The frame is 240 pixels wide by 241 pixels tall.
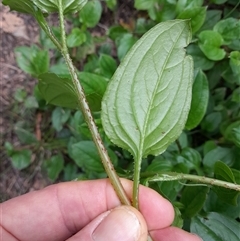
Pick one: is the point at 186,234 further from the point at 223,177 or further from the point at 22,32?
the point at 22,32

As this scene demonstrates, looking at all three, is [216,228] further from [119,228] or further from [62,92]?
[62,92]

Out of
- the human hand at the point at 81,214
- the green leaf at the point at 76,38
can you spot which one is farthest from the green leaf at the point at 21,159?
the human hand at the point at 81,214

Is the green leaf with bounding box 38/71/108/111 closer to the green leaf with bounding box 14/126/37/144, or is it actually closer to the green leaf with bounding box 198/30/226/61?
the green leaf with bounding box 198/30/226/61

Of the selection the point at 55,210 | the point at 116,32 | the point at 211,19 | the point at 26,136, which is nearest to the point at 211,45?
the point at 211,19

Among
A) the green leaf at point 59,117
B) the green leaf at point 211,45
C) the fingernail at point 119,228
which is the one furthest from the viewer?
the green leaf at point 59,117

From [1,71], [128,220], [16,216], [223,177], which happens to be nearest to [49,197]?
[16,216]

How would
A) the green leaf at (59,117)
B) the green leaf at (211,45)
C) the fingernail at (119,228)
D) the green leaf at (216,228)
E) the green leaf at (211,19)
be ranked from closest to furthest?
the fingernail at (119,228), the green leaf at (216,228), the green leaf at (211,45), the green leaf at (211,19), the green leaf at (59,117)

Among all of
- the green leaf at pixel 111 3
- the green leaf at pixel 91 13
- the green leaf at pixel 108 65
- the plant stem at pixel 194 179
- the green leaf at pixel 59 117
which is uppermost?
the green leaf at pixel 111 3

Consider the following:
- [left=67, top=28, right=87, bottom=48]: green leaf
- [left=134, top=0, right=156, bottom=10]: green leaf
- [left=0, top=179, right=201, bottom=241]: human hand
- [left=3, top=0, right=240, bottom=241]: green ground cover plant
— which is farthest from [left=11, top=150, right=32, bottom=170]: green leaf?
[left=134, top=0, right=156, bottom=10]: green leaf

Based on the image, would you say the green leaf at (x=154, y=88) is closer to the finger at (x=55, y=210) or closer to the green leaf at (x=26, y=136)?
the finger at (x=55, y=210)
